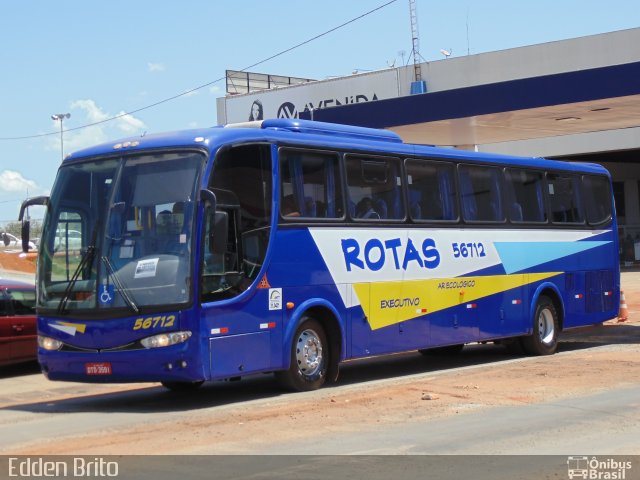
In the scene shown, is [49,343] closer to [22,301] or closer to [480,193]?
[22,301]

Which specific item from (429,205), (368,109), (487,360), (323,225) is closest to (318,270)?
(323,225)

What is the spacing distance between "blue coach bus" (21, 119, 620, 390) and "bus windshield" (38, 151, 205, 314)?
0.02 m

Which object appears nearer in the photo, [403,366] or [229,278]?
[229,278]

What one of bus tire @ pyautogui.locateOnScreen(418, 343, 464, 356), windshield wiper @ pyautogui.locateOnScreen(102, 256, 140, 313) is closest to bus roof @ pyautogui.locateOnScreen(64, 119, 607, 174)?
windshield wiper @ pyautogui.locateOnScreen(102, 256, 140, 313)

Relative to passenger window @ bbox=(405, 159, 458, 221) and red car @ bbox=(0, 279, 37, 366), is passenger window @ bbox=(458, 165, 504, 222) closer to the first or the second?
passenger window @ bbox=(405, 159, 458, 221)

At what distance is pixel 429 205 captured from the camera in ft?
52.8

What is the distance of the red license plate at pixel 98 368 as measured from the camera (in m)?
12.1

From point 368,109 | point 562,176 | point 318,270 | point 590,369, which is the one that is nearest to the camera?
point 318,270

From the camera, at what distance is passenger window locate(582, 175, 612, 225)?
20281 mm

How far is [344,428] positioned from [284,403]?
6.83ft

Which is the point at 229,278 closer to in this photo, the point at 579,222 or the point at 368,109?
→ the point at 579,222

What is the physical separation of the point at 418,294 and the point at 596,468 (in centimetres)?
757

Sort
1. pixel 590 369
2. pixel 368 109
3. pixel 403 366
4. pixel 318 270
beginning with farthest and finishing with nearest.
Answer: pixel 368 109 → pixel 403 366 → pixel 590 369 → pixel 318 270

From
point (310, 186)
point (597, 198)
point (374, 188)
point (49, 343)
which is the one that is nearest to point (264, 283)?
point (310, 186)
